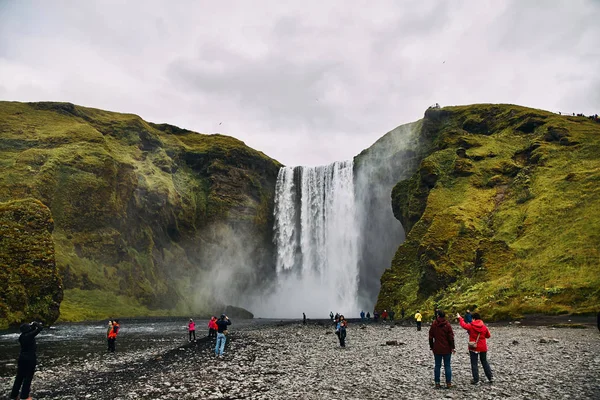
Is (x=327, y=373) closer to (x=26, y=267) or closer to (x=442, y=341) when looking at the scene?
(x=442, y=341)

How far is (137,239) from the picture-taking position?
8588cm

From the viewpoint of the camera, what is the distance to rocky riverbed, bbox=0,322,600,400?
13523 millimetres

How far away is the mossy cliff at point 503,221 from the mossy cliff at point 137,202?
46298 mm

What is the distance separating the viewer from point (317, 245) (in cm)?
9550

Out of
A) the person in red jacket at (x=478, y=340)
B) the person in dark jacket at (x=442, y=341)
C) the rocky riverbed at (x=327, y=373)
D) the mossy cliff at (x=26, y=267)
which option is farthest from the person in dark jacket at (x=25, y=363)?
the mossy cliff at (x=26, y=267)

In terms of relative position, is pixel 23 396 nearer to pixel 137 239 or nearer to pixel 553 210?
pixel 553 210

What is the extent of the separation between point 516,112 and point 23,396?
8424 centimetres

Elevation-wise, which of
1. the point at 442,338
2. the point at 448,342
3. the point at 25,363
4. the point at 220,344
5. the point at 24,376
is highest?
the point at 442,338

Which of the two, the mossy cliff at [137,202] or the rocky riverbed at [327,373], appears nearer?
the rocky riverbed at [327,373]

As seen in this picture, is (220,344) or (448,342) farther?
(220,344)

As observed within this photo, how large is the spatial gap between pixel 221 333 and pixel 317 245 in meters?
72.7

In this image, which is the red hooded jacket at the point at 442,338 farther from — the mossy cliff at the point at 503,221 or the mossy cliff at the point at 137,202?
the mossy cliff at the point at 137,202

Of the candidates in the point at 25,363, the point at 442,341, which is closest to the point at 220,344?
the point at 25,363

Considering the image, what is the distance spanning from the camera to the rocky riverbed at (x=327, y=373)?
13523 millimetres
